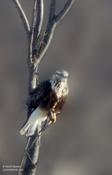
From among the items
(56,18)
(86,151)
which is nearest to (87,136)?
(86,151)

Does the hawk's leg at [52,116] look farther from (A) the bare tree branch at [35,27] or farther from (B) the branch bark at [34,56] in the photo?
(A) the bare tree branch at [35,27]

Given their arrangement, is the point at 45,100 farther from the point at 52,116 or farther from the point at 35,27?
the point at 35,27

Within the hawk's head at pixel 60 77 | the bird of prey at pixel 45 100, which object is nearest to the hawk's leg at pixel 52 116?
the bird of prey at pixel 45 100

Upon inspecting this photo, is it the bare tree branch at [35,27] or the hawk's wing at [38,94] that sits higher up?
the bare tree branch at [35,27]

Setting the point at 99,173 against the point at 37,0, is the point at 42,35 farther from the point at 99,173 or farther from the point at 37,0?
the point at 99,173

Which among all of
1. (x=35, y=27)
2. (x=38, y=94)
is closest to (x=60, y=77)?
(x=38, y=94)

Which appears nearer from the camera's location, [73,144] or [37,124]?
[37,124]

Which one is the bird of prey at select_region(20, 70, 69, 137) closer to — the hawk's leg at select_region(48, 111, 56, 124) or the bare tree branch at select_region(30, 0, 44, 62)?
the hawk's leg at select_region(48, 111, 56, 124)

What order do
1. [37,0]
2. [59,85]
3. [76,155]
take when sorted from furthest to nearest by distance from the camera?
[76,155], [37,0], [59,85]
